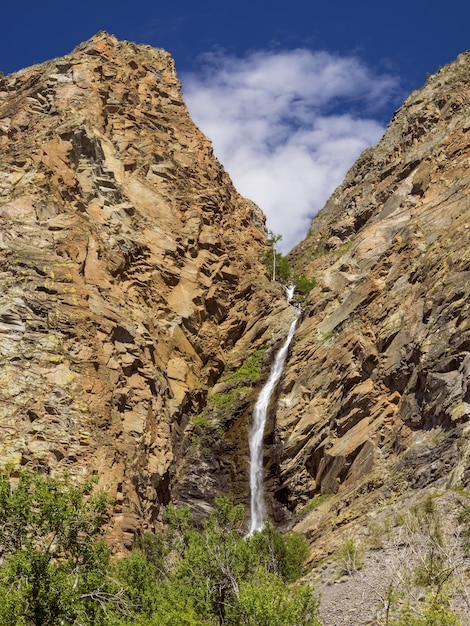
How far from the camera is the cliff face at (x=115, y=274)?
1624 inches

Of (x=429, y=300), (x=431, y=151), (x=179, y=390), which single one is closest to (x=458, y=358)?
(x=429, y=300)

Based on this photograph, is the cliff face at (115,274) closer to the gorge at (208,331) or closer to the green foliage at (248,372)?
the gorge at (208,331)

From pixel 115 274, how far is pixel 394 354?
22.8 m

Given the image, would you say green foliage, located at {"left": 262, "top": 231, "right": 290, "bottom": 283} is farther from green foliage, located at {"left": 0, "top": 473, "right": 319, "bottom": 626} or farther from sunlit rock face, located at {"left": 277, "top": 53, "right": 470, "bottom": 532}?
green foliage, located at {"left": 0, "top": 473, "right": 319, "bottom": 626}

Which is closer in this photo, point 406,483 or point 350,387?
point 406,483

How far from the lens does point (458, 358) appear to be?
126 ft

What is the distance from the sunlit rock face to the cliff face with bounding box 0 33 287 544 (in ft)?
23.9

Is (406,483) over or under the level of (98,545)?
under

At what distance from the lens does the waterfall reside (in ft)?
→ 156

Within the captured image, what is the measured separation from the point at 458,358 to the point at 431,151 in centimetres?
3277

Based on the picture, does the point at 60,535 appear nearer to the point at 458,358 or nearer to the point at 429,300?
the point at 458,358

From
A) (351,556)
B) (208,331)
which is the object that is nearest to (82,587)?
(351,556)

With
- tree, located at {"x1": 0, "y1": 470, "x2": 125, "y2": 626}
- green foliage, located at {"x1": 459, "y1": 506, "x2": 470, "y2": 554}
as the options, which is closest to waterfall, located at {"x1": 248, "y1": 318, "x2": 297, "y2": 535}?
green foliage, located at {"x1": 459, "y1": 506, "x2": 470, "y2": 554}

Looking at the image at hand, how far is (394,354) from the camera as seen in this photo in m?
43.8
